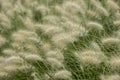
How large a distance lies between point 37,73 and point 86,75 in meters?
0.45

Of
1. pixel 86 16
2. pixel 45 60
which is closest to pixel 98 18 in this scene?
pixel 86 16

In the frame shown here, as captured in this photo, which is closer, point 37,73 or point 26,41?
point 37,73

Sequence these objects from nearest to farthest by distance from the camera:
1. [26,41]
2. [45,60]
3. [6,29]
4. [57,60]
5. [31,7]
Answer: [57,60]
[45,60]
[26,41]
[6,29]
[31,7]

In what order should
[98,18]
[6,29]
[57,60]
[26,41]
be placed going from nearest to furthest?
[57,60]
[26,41]
[98,18]
[6,29]

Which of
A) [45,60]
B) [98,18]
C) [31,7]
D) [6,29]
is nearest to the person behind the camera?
[45,60]

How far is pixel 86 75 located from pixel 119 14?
0.96m

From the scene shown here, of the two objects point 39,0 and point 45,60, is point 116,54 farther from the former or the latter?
point 39,0

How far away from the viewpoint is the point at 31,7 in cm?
536

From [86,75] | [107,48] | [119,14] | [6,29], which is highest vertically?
[6,29]

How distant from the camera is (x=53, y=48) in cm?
368

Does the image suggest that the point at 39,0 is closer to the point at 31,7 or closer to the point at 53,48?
the point at 31,7

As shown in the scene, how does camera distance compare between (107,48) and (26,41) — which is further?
(26,41)

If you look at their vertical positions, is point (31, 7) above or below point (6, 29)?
above

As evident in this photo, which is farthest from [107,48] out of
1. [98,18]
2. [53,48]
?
[98,18]
